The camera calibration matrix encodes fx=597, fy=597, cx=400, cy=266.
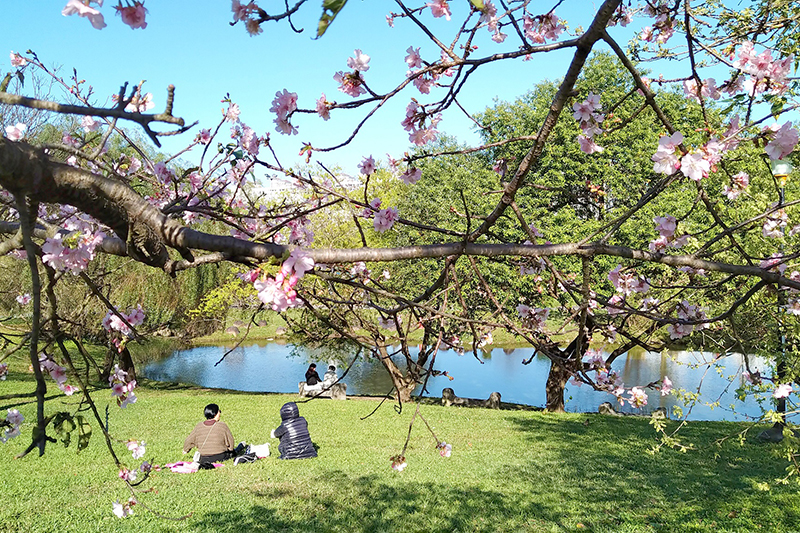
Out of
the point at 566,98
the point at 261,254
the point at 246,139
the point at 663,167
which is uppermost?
the point at 246,139

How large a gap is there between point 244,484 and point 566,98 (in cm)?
569

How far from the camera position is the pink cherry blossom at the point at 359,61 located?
6.63 ft

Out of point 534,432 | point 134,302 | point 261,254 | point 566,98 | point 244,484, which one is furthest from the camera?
point 134,302

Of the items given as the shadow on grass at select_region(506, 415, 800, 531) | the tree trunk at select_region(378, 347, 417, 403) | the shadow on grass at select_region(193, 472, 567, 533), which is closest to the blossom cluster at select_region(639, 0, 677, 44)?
the tree trunk at select_region(378, 347, 417, 403)

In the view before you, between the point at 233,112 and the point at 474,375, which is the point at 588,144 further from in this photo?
the point at 474,375

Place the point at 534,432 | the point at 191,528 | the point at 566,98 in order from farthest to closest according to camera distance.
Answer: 1. the point at 534,432
2. the point at 191,528
3. the point at 566,98

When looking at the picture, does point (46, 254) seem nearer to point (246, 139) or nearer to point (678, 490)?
point (246, 139)

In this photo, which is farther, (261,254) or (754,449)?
(754,449)

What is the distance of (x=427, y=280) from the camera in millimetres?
15344

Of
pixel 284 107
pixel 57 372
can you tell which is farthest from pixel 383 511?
pixel 284 107

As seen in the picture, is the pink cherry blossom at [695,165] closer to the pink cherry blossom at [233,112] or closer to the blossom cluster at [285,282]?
the blossom cluster at [285,282]

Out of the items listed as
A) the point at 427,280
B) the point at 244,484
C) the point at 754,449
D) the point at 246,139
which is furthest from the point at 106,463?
the point at 427,280

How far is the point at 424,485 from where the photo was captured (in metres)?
6.29

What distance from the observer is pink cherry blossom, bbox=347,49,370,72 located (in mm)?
2021
